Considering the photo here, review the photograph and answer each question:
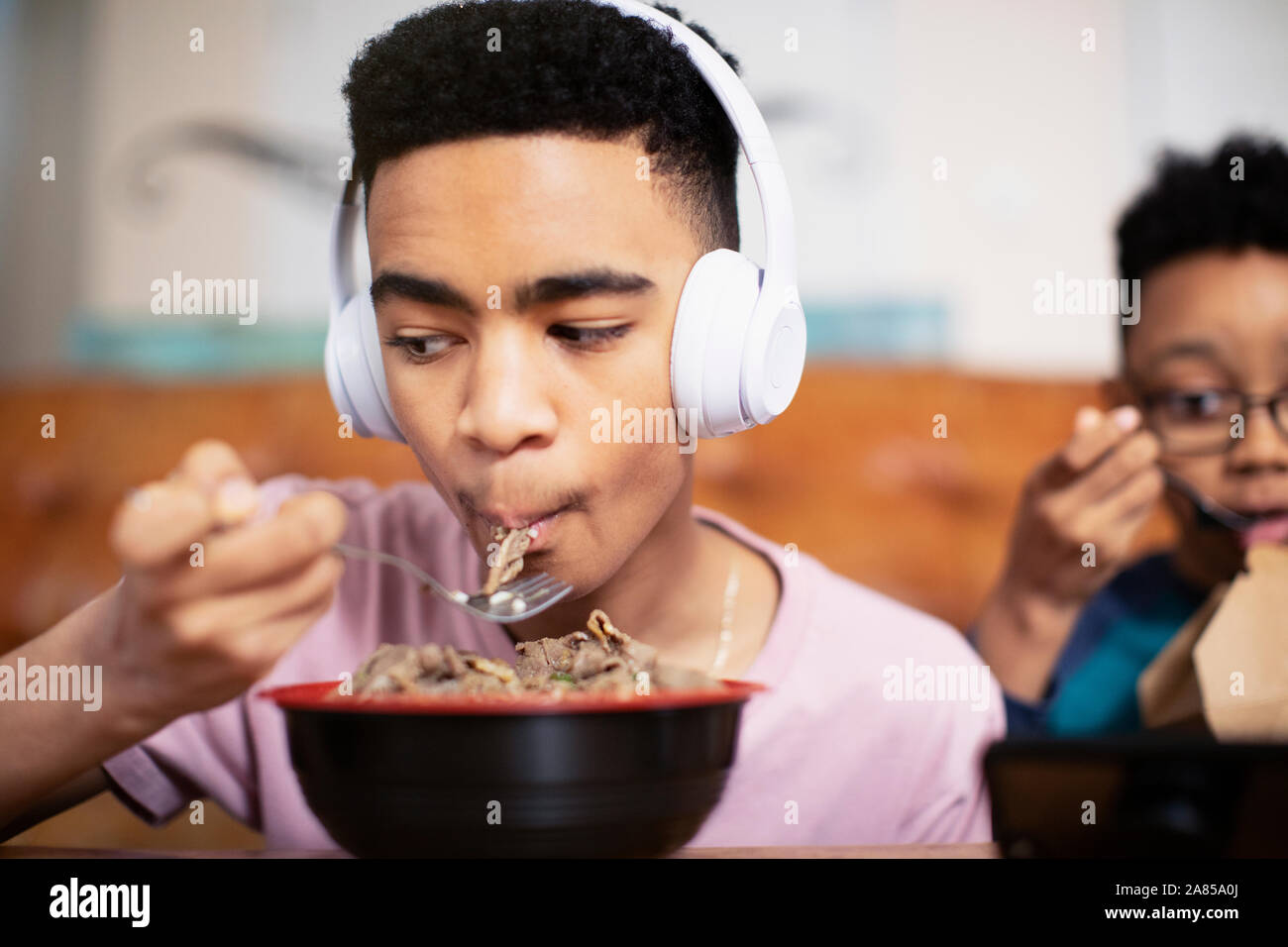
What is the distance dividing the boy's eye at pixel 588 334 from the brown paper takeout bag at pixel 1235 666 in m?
0.63

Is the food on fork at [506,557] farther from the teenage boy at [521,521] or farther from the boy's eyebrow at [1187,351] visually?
the boy's eyebrow at [1187,351]

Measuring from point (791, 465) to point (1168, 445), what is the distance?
17.4 inches

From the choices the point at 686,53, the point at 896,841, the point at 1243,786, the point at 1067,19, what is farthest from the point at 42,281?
the point at 1243,786

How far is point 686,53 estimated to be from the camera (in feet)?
2.39

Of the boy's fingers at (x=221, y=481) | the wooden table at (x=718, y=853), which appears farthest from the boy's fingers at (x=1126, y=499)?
the boy's fingers at (x=221, y=481)

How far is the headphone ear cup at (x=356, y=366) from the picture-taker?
2.48 ft

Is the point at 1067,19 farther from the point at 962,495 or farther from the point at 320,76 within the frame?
the point at 320,76

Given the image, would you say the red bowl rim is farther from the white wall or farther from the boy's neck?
the boy's neck

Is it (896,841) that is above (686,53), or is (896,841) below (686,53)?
below

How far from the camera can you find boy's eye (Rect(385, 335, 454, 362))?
0.71 metres

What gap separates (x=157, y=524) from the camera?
0.52 metres

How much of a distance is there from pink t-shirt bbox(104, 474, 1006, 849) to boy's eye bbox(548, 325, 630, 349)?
0.20 meters
